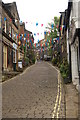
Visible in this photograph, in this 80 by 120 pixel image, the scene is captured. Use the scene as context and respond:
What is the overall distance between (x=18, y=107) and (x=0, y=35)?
12586mm

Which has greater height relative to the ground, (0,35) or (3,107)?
(0,35)

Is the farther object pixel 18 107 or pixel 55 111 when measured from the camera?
pixel 18 107

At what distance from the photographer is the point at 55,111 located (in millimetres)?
6168

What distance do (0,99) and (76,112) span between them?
12.0ft

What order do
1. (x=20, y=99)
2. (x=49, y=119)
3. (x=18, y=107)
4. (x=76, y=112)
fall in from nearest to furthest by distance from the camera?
1. (x=49, y=119)
2. (x=76, y=112)
3. (x=18, y=107)
4. (x=20, y=99)

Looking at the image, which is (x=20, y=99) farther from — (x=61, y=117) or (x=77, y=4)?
(x=77, y=4)

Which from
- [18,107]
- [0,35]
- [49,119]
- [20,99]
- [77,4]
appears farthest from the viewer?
[0,35]

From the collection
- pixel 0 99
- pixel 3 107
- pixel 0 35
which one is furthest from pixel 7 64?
pixel 3 107

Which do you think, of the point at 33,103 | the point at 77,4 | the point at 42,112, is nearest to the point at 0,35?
Result: the point at 77,4

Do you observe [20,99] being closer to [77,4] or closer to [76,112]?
[76,112]

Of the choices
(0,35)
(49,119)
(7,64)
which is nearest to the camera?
(49,119)

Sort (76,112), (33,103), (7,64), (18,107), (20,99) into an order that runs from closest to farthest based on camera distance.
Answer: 1. (76,112)
2. (18,107)
3. (33,103)
4. (20,99)
5. (7,64)

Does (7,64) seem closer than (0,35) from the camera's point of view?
No

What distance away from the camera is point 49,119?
533cm
